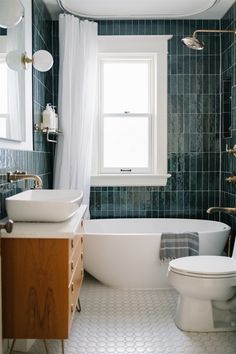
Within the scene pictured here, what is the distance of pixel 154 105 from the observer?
4.05 metres

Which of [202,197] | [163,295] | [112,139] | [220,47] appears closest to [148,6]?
[220,47]

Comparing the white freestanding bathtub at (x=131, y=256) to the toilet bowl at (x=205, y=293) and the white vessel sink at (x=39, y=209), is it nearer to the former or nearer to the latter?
the toilet bowl at (x=205, y=293)

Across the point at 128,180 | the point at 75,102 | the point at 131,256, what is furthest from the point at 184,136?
the point at 131,256

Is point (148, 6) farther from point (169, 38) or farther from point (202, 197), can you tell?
point (202, 197)

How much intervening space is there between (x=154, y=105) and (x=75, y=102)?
847 millimetres

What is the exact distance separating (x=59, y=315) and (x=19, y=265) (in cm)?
32

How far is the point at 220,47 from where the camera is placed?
399 centimetres

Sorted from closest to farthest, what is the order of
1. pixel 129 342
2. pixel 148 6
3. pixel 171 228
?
1. pixel 129 342
2. pixel 148 6
3. pixel 171 228

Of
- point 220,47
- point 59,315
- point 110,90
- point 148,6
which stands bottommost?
point 59,315

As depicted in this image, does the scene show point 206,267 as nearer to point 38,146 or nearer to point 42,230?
point 42,230

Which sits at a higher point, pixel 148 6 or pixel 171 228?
pixel 148 6

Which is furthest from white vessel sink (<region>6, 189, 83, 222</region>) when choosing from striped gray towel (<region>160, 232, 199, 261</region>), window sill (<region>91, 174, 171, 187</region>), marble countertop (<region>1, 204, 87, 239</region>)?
window sill (<region>91, 174, 171, 187</region>)

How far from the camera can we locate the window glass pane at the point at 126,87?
405cm

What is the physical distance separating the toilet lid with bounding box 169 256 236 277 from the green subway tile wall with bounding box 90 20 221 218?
54.9 inches
